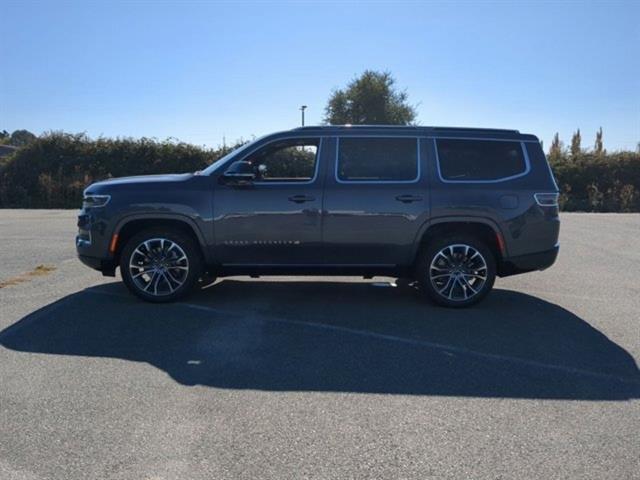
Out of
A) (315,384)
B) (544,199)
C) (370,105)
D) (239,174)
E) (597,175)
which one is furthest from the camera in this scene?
(370,105)

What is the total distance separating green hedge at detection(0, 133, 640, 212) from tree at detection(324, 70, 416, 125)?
56.9ft

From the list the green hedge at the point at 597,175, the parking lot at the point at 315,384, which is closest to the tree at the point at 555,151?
the green hedge at the point at 597,175

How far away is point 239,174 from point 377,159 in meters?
1.58

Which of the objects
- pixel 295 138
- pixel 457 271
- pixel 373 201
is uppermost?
pixel 295 138

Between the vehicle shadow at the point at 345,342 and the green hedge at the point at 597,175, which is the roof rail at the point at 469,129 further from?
the green hedge at the point at 597,175

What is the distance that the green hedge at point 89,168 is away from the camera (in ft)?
81.3

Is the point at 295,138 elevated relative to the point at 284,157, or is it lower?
elevated

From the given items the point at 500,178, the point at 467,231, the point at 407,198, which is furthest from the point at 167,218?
the point at 500,178

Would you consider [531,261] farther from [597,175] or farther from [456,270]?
[597,175]

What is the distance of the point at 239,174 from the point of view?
22.0 feet

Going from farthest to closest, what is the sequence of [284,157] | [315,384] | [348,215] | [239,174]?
[284,157] < [348,215] < [239,174] < [315,384]

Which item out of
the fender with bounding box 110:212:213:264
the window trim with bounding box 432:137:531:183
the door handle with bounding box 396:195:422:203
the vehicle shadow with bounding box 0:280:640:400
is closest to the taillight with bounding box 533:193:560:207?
the window trim with bounding box 432:137:531:183

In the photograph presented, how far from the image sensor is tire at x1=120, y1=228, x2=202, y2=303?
22.7 feet

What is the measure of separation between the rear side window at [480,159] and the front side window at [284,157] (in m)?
1.47
